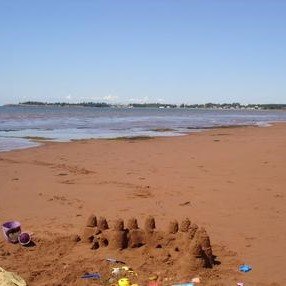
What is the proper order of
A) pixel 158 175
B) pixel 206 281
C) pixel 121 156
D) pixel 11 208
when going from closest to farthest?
pixel 206 281 < pixel 11 208 < pixel 158 175 < pixel 121 156

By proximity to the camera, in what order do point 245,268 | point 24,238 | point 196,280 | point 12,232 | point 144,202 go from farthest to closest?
point 144,202 → point 12,232 → point 24,238 → point 245,268 → point 196,280

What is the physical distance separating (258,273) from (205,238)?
69 centimetres

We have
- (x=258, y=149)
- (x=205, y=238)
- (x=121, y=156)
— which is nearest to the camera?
(x=205, y=238)

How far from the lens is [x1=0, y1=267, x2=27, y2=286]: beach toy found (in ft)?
14.2

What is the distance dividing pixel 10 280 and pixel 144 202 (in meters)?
4.02

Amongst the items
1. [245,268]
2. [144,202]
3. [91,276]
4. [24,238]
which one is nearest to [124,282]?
[91,276]

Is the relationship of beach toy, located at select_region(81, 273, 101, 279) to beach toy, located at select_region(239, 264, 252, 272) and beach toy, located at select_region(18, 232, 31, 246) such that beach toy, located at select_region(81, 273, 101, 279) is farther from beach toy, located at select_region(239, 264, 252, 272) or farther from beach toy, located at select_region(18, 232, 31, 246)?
beach toy, located at select_region(239, 264, 252, 272)

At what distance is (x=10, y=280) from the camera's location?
4.42 metres

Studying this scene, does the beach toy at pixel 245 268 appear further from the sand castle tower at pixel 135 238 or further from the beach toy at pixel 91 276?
the beach toy at pixel 91 276

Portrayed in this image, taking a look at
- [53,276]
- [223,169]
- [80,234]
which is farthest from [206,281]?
[223,169]

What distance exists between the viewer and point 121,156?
14.6 m

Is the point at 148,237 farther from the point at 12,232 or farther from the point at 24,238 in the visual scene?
the point at 12,232

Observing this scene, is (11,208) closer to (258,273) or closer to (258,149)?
(258,273)

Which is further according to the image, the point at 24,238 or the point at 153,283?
the point at 24,238
